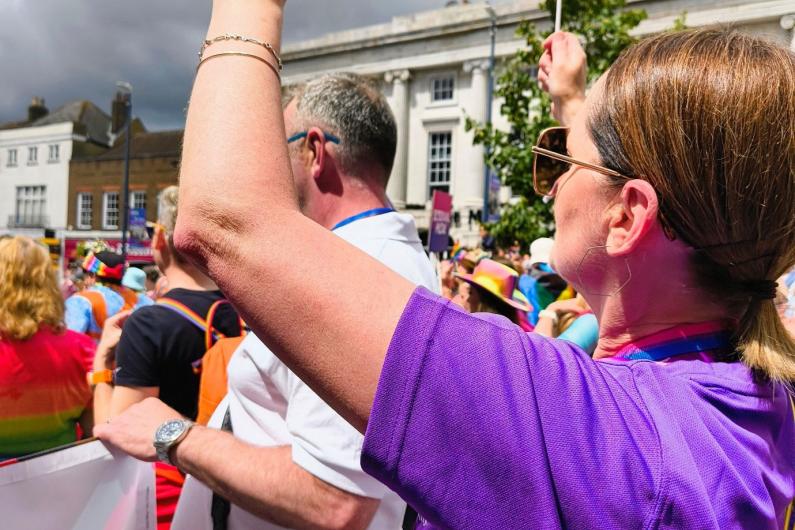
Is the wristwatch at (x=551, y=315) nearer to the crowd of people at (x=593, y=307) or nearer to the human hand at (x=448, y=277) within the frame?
the crowd of people at (x=593, y=307)

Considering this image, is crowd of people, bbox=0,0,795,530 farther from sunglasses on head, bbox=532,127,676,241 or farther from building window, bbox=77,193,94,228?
building window, bbox=77,193,94,228

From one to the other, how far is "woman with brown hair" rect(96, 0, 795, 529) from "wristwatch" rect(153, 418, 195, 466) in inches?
37.3

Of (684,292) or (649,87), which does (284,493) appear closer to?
(684,292)

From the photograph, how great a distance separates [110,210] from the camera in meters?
41.0

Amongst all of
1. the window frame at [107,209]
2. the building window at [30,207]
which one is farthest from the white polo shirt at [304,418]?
the building window at [30,207]

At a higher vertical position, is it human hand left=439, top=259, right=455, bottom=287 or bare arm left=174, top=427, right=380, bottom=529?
human hand left=439, top=259, right=455, bottom=287

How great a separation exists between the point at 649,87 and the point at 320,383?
0.66 m

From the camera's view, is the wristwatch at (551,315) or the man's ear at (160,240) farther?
the wristwatch at (551,315)

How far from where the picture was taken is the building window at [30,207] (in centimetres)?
4369

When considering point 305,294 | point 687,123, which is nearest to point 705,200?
point 687,123

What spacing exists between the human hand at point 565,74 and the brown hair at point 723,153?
548 millimetres

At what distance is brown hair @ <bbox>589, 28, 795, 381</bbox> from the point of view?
0.91m

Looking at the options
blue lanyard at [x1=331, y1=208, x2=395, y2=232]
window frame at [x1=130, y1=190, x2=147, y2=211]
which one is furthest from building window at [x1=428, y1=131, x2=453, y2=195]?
blue lanyard at [x1=331, y1=208, x2=395, y2=232]

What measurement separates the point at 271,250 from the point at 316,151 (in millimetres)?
1316
